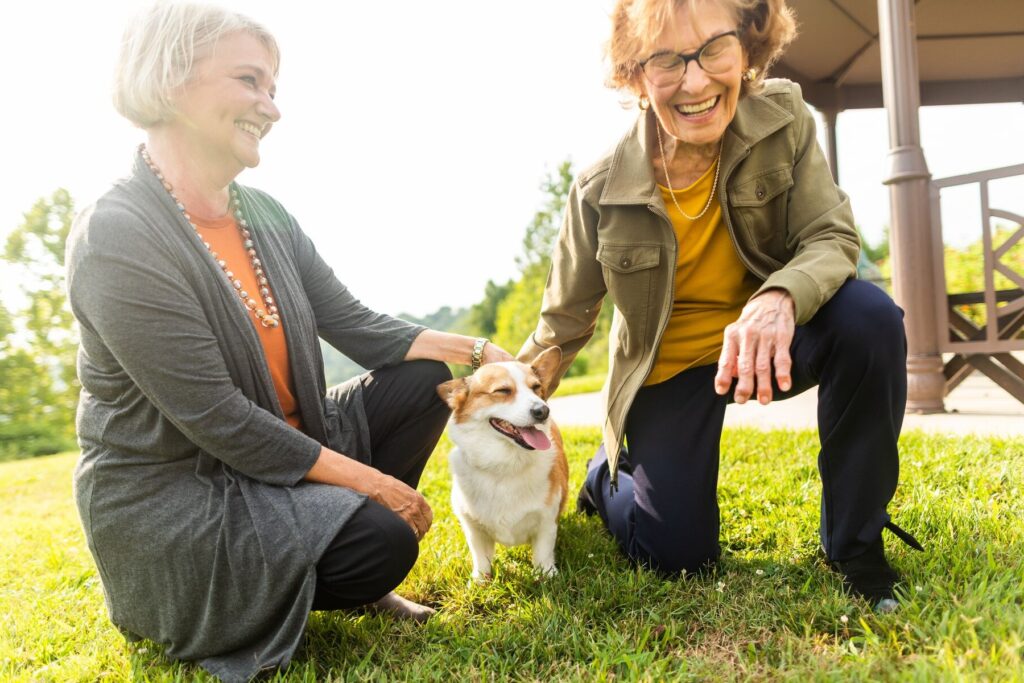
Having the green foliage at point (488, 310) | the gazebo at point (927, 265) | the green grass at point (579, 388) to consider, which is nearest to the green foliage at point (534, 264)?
the green foliage at point (488, 310)

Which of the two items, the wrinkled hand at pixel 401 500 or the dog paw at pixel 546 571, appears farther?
the dog paw at pixel 546 571

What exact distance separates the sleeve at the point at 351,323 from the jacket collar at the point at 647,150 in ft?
2.59

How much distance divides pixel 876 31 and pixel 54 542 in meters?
6.46

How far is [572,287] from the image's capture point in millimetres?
2365

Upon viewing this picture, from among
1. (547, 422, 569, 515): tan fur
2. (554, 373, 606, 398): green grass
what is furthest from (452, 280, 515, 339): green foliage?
(547, 422, 569, 515): tan fur

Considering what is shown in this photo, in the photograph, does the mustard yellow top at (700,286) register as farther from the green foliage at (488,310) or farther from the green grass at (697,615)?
the green foliage at (488,310)

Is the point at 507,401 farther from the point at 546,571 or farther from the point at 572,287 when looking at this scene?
the point at 546,571

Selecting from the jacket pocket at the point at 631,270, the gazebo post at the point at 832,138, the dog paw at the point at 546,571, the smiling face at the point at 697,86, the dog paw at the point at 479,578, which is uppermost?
the gazebo post at the point at 832,138

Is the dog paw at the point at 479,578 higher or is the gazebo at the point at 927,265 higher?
the gazebo at the point at 927,265

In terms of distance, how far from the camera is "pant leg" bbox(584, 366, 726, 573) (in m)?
2.15

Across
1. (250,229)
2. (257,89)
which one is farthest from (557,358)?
(257,89)

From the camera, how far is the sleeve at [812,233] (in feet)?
5.62

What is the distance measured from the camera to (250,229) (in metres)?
2.09

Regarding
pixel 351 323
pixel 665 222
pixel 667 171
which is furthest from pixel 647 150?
pixel 351 323
